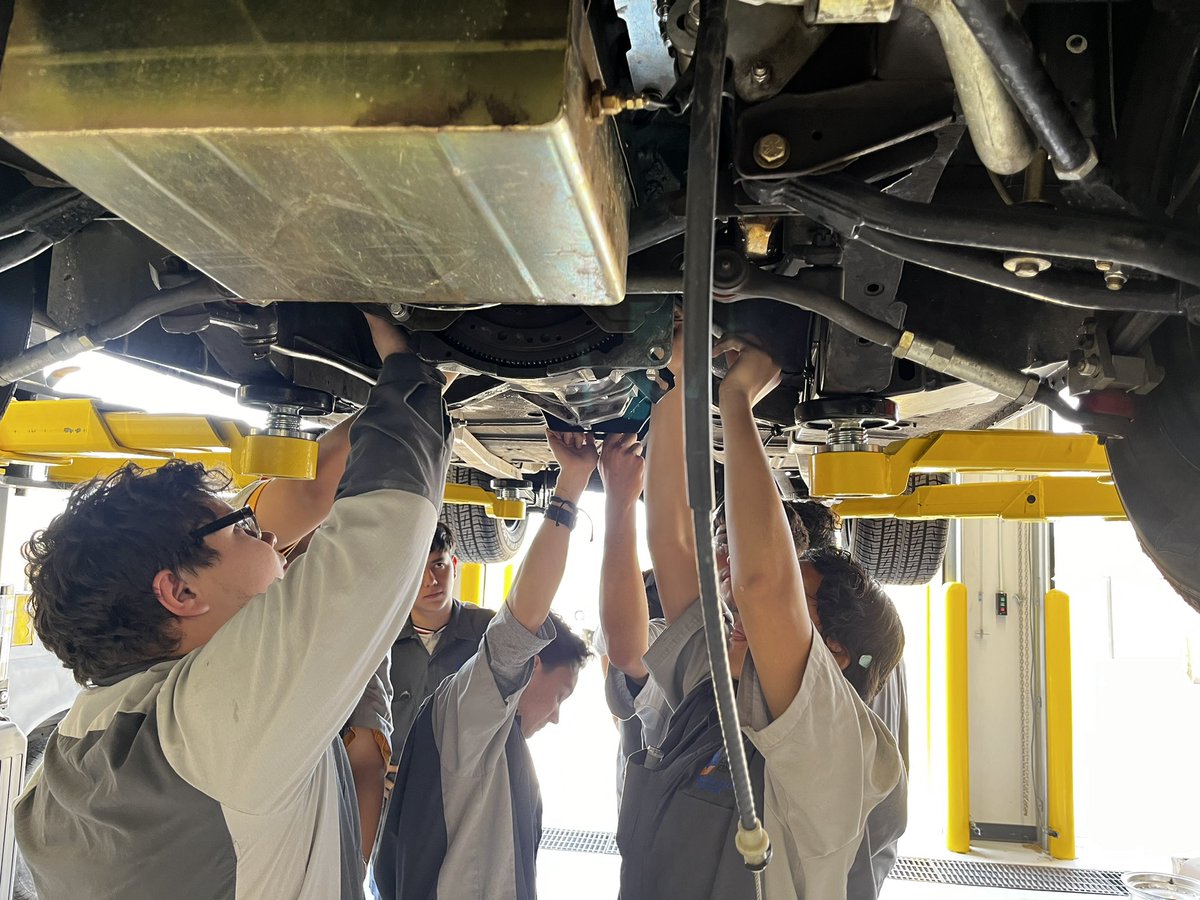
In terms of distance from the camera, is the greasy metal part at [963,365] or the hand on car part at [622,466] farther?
the hand on car part at [622,466]

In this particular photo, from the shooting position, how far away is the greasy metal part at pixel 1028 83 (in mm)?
548

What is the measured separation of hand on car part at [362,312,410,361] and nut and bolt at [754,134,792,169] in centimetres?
60

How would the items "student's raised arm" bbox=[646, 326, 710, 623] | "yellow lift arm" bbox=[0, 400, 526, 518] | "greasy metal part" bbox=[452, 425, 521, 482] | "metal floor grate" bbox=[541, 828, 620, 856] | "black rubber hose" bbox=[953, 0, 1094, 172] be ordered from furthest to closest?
"metal floor grate" bbox=[541, 828, 620, 856], "greasy metal part" bbox=[452, 425, 521, 482], "yellow lift arm" bbox=[0, 400, 526, 518], "student's raised arm" bbox=[646, 326, 710, 623], "black rubber hose" bbox=[953, 0, 1094, 172]

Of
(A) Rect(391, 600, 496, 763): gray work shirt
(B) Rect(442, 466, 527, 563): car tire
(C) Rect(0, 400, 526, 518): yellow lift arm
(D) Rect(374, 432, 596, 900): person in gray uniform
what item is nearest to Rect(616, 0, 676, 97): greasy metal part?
(D) Rect(374, 432, 596, 900): person in gray uniform

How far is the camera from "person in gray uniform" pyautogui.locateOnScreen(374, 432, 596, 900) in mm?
1946

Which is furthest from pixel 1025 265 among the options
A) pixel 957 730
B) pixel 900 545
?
pixel 957 730

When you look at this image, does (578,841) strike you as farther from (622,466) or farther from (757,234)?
(757,234)

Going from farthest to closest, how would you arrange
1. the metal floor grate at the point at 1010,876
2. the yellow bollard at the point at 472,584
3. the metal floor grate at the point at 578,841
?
the yellow bollard at the point at 472,584 < the metal floor grate at the point at 578,841 < the metal floor grate at the point at 1010,876

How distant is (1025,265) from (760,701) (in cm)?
92

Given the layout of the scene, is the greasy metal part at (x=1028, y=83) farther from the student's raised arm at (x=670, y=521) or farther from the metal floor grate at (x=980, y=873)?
the metal floor grate at (x=980, y=873)

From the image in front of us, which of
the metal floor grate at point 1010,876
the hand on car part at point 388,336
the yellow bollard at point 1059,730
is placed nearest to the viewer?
the hand on car part at point 388,336

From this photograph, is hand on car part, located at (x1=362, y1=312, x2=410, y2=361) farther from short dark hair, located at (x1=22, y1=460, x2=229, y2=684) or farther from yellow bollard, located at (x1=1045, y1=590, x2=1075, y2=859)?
yellow bollard, located at (x1=1045, y1=590, x2=1075, y2=859)

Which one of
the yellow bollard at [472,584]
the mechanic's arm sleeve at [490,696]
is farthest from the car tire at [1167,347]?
the yellow bollard at [472,584]

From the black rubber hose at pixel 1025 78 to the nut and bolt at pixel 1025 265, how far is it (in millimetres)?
159
